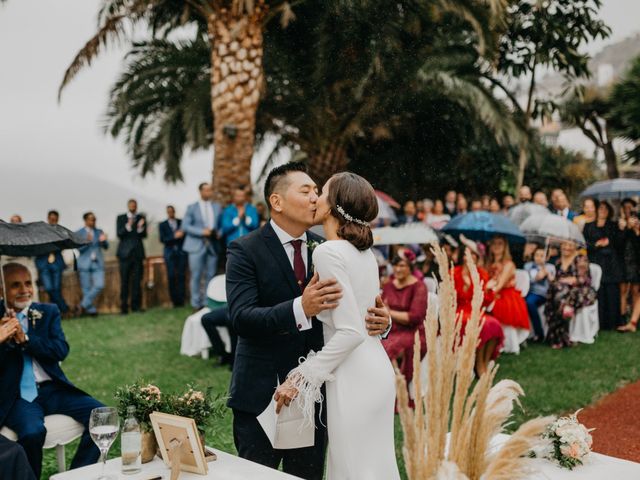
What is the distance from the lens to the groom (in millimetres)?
3010

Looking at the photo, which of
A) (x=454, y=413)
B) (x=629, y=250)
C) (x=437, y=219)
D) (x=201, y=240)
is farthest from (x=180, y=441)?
(x=437, y=219)

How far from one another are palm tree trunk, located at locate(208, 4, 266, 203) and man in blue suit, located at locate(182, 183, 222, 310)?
39 centimetres

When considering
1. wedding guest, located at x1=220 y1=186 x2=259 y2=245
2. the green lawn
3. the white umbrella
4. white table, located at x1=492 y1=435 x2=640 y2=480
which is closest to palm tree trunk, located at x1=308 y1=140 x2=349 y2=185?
wedding guest, located at x1=220 y1=186 x2=259 y2=245

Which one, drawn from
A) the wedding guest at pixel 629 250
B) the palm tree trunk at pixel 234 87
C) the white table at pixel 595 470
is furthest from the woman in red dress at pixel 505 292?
the white table at pixel 595 470

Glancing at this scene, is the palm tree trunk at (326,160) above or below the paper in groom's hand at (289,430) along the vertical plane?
above

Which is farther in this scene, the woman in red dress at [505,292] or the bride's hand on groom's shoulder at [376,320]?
the woman in red dress at [505,292]

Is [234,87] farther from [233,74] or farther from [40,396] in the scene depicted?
[40,396]

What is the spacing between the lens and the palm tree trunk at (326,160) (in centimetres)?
1433

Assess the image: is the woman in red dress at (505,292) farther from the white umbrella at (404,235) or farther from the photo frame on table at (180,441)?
the photo frame on table at (180,441)

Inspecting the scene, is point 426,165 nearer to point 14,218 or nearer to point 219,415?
point 14,218

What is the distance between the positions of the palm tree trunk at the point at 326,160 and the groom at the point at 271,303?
1116cm

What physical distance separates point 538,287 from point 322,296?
25.0 feet

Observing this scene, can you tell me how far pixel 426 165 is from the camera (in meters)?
18.7

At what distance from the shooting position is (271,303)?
121 inches
